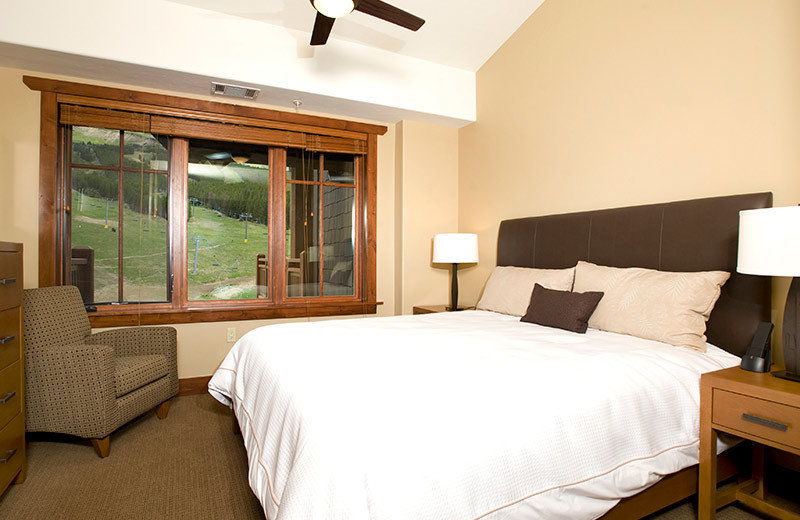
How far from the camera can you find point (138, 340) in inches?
115

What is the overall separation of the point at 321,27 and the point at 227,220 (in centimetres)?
190

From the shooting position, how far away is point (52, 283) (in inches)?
120

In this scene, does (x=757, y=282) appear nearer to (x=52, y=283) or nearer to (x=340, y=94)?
(x=340, y=94)

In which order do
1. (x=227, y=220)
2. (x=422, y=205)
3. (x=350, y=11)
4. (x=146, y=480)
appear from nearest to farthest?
(x=146, y=480), (x=350, y=11), (x=227, y=220), (x=422, y=205)

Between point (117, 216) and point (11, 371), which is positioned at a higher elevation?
point (117, 216)

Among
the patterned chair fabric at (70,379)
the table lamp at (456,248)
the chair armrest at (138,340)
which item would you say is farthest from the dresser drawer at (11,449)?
the table lamp at (456,248)

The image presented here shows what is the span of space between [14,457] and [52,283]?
1495mm

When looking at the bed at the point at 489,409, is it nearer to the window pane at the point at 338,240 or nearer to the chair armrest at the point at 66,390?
the chair armrest at the point at 66,390

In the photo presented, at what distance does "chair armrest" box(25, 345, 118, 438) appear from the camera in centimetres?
228

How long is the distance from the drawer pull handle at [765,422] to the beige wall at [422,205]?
291cm

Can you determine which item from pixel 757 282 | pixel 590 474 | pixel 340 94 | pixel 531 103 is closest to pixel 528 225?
pixel 531 103

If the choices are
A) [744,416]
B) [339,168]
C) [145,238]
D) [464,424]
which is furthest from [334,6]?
[744,416]

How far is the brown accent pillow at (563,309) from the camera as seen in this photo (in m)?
2.36

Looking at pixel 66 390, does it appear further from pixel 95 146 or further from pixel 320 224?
pixel 320 224
